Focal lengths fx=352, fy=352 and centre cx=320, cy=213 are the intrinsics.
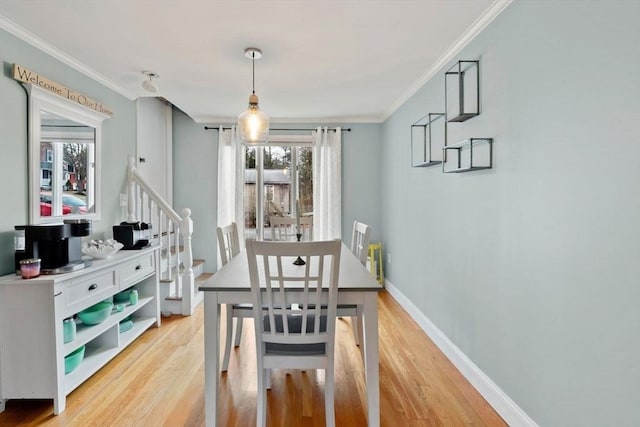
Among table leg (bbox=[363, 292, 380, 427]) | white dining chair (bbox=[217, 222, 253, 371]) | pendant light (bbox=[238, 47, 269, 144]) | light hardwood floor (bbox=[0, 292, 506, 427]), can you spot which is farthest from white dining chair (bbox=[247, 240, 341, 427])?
pendant light (bbox=[238, 47, 269, 144])

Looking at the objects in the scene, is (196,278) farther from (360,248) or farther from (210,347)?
(210,347)

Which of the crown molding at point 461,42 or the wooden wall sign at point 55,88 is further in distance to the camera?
the wooden wall sign at point 55,88

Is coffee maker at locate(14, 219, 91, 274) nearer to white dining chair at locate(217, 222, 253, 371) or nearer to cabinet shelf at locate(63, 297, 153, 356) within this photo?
cabinet shelf at locate(63, 297, 153, 356)

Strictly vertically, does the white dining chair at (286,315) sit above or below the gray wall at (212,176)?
below

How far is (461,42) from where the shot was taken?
247 centimetres

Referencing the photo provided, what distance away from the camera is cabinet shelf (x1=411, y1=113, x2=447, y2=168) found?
9.67 feet

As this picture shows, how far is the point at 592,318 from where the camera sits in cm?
140

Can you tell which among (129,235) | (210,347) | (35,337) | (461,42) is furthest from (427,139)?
(35,337)

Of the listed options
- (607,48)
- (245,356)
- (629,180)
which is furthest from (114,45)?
(629,180)

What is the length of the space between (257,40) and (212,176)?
2.88 meters

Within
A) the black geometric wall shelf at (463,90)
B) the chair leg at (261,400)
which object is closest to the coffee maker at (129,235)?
the chair leg at (261,400)

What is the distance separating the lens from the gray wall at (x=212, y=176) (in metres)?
5.03

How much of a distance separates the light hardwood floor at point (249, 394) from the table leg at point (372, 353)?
17cm

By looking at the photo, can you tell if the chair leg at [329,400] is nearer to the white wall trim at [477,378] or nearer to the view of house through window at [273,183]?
the white wall trim at [477,378]
